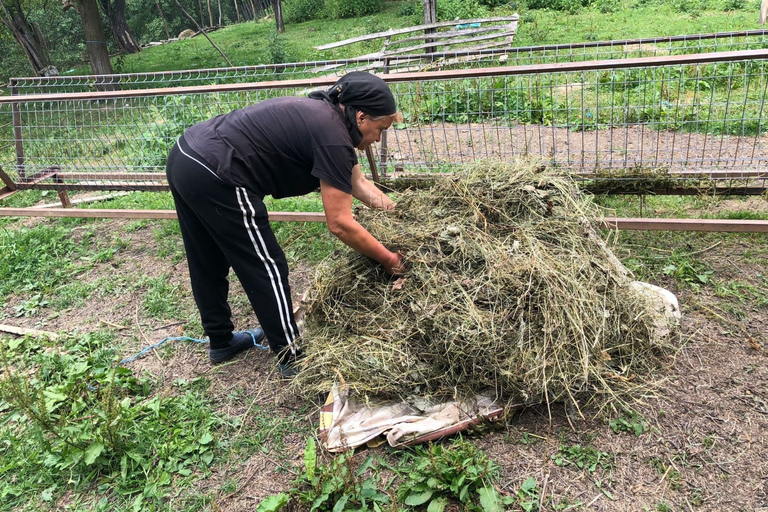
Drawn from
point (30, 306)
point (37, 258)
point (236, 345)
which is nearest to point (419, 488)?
point (236, 345)

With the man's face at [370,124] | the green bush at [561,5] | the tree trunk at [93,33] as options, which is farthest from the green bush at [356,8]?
the man's face at [370,124]

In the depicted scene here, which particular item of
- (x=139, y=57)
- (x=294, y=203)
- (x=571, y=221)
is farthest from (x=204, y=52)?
(x=571, y=221)

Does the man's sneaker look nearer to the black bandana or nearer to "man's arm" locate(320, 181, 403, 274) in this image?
"man's arm" locate(320, 181, 403, 274)

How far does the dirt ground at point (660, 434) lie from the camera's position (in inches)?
94.4

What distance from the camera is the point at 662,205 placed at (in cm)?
479

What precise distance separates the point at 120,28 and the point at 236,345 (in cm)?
2511

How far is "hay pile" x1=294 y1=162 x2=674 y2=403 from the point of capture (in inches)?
108

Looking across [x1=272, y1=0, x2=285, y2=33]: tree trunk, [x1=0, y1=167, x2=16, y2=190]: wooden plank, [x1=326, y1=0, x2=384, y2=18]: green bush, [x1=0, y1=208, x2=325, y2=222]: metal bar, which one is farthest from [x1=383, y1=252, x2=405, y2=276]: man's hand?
[x1=326, y1=0, x2=384, y2=18]: green bush

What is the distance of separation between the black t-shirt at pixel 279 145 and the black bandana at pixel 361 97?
0.18 ft

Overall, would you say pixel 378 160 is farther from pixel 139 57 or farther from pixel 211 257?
pixel 139 57

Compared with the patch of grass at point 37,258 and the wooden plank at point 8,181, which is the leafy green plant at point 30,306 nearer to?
the patch of grass at point 37,258

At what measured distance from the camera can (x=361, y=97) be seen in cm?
264

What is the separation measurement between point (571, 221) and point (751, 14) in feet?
38.4

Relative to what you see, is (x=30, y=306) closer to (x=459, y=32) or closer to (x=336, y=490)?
(x=336, y=490)
